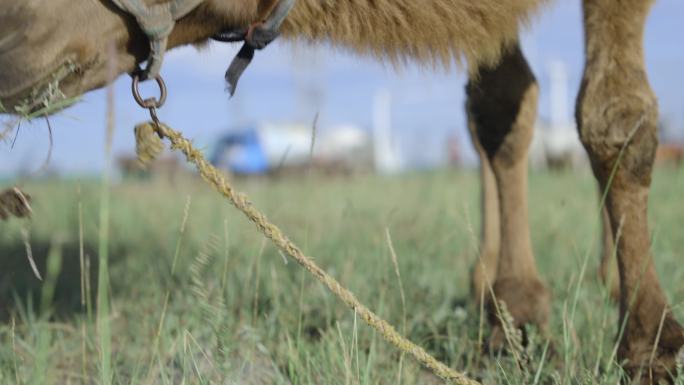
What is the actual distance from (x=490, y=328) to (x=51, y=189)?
8.54 metres

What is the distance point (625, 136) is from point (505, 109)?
1119 mm

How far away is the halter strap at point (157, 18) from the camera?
2217mm

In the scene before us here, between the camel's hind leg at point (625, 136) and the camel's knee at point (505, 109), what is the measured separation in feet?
3.06

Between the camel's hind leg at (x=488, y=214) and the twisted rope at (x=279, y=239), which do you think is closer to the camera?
the twisted rope at (x=279, y=239)

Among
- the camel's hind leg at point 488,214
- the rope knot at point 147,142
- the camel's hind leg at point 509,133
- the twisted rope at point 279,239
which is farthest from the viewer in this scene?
the camel's hind leg at point 488,214

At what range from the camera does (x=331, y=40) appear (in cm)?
269

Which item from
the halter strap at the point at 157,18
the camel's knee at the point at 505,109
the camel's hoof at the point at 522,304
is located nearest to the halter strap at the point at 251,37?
the halter strap at the point at 157,18

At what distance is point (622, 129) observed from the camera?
2545 millimetres

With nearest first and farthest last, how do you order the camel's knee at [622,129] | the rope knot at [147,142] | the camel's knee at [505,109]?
1. the rope knot at [147,142]
2. the camel's knee at [622,129]
3. the camel's knee at [505,109]

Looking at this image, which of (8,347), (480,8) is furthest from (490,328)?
(8,347)

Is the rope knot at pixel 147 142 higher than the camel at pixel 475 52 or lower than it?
lower

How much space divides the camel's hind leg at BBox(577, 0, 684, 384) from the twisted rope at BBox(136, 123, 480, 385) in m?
0.75

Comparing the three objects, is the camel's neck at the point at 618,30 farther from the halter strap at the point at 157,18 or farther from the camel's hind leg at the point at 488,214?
the halter strap at the point at 157,18

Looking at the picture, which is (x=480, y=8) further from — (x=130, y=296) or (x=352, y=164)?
(x=352, y=164)
